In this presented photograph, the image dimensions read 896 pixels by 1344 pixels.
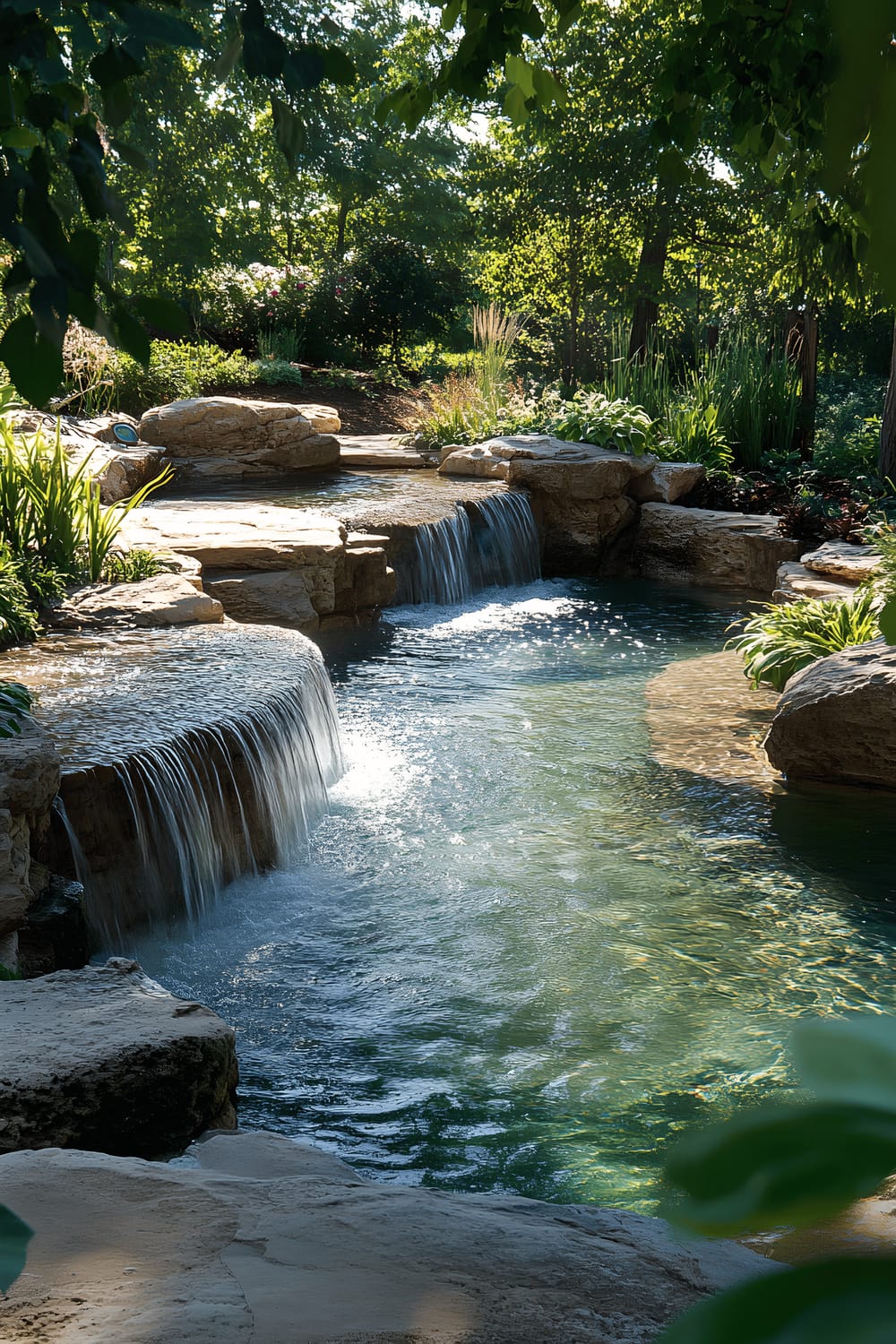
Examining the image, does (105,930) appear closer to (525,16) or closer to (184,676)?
(184,676)

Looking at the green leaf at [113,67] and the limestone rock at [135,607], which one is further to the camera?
the limestone rock at [135,607]

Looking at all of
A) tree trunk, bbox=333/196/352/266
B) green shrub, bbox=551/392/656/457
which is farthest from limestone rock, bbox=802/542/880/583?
tree trunk, bbox=333/196/352/266

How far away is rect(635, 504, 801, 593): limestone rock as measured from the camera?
1221cm

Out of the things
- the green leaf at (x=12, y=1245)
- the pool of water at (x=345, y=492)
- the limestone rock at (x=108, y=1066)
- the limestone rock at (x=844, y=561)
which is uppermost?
the pool of water at (x=345, y=492)

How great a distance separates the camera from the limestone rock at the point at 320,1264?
161cm

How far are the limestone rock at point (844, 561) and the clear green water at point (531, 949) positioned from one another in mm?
3287

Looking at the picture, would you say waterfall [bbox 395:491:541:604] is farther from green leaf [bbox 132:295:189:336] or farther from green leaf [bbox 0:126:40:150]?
green leaf [bbox 132:295:189:336]

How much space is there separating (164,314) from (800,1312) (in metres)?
1.06

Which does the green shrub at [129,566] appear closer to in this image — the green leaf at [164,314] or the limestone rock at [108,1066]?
the limestone rock at [108,1066]

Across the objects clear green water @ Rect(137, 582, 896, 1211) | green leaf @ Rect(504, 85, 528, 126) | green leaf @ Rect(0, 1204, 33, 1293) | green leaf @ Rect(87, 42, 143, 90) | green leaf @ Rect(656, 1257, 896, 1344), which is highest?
green leaf @ Rect(504, 85, 528, 126)

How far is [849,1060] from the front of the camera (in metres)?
0.29

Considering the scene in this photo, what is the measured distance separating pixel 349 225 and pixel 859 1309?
1311 inches

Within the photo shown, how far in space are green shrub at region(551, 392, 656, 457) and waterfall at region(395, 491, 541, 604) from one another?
1.66 m

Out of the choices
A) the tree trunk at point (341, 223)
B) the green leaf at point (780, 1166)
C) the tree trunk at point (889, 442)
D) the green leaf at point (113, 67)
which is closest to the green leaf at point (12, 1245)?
the green leaf at point (780, 1166)
